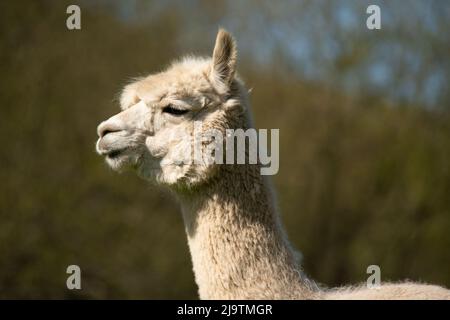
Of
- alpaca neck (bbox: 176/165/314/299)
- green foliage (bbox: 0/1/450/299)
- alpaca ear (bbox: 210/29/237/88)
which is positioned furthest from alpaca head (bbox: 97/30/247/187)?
green foliage (bbox: 0/1/450/299)

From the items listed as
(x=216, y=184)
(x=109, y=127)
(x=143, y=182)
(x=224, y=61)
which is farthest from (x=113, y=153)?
(x=143, y=182)

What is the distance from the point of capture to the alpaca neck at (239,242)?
12.0 ft

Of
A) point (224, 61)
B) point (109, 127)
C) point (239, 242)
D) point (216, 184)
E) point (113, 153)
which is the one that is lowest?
point (239, 242)

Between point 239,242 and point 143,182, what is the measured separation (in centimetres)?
1024

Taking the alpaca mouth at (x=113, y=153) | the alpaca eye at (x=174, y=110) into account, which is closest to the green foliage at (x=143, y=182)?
the alpaca mouth at (x=113, y=153)

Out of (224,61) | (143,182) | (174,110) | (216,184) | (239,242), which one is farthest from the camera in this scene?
(143,182)

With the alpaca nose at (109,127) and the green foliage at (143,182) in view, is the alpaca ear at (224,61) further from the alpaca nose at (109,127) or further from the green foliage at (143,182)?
the green foliage at (143,182)

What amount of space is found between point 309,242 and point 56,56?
280 inches

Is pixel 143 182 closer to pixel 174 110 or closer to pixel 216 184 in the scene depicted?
pixel 174 110

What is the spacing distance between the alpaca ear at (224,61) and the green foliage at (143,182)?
21.1 feet

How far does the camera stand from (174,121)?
3.96m

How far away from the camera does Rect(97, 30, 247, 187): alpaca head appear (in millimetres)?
3906

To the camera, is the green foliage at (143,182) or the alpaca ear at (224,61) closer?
the alpaca ear at (224,61)

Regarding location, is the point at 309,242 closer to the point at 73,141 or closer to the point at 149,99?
the point at 73,141
